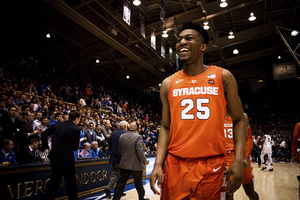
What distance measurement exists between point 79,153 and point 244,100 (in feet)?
85.2

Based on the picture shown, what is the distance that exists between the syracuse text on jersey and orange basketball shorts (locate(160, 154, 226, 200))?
1.61 feet

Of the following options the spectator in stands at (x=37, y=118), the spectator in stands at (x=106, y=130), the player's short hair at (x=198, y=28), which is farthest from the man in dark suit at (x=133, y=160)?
the spectator in stands at (x=106, y=130)

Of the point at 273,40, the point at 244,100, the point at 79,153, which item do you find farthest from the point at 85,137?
the point at 244,100

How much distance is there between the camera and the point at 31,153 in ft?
18.3

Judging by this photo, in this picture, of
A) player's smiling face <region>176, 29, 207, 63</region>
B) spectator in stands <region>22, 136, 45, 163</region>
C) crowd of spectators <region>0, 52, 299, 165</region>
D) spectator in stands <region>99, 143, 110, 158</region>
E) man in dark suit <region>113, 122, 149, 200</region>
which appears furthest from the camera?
spectator in stands <region>99, 143, 110, 158</region>


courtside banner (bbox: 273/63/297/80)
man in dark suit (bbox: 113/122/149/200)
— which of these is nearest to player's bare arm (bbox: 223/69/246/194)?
man in dark suit (bbox: 113/122/149/200)

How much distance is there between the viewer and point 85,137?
826 cm

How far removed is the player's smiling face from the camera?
6.62 feet

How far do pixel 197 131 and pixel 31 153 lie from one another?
4.89 meters

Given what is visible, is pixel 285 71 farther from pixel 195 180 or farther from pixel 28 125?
pixel 195 180

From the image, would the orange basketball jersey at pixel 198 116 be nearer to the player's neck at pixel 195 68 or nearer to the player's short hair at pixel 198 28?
the player's neck at pixel 195 68

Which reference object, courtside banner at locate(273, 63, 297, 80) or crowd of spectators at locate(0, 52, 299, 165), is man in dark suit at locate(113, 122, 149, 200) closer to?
crowd of spectators at locate(0, 52, 299, 165)

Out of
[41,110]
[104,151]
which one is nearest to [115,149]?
[104,151]

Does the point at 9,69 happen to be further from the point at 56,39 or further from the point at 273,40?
the point at 273,40
